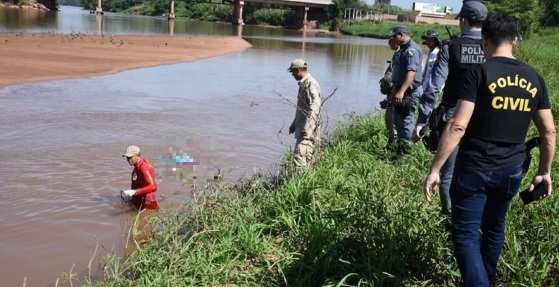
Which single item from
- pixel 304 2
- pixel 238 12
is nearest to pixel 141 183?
pixel 238 12

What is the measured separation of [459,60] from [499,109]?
103cm

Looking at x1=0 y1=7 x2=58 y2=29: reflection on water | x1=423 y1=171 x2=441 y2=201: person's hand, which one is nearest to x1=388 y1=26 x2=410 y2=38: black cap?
x1=423 y1=171 x2=441 y2=201: person's hand

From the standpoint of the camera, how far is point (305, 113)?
6.31m

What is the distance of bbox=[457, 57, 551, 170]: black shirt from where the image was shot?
2.91m

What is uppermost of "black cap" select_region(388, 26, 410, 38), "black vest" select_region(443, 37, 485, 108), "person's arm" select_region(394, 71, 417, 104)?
"black cap" select_region(388, 26, 410, 38)

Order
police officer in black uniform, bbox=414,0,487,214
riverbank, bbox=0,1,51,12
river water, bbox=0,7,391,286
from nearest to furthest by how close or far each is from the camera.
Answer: police officer in black uniform, bbox=414,0,487,214, river water, bbox=0,7,391,286, riverbank, bbox=0,1,51,12

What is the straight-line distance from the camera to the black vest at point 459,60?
12.7 ft

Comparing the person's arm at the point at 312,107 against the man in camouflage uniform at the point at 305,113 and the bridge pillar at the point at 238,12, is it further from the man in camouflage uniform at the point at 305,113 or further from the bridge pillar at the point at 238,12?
the bridge pillar at the point at 238,12

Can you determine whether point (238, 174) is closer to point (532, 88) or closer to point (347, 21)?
point (532, 88)

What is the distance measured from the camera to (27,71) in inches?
699

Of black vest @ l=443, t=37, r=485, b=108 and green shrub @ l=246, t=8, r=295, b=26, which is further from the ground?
green shrub @ l=246, t=8, r=295, b=26

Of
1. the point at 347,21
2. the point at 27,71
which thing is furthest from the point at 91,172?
the point at 347,21

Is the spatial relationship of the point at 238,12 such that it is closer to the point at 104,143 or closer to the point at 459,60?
the point at 104,143

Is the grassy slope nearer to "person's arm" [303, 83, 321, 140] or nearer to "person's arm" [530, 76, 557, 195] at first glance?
"person's arm" [530, 76, 557, 195]
